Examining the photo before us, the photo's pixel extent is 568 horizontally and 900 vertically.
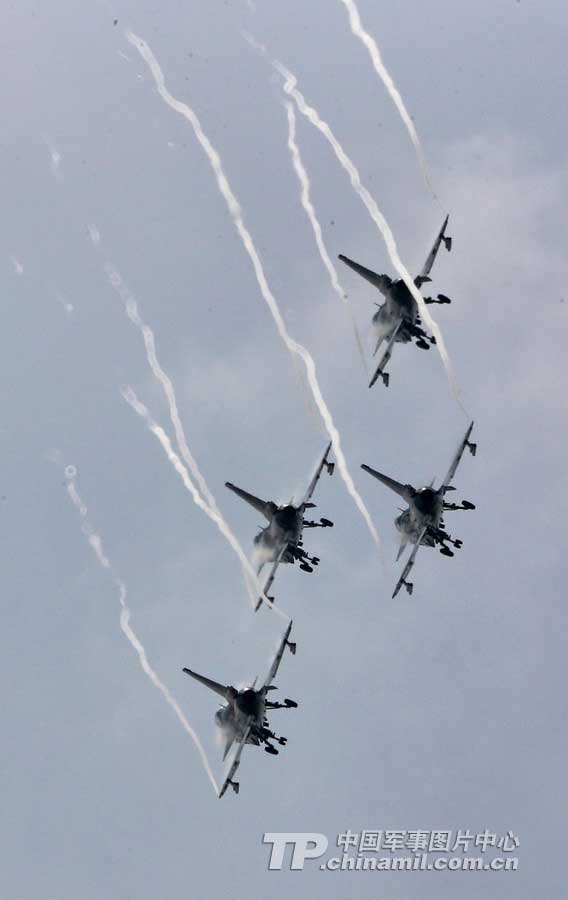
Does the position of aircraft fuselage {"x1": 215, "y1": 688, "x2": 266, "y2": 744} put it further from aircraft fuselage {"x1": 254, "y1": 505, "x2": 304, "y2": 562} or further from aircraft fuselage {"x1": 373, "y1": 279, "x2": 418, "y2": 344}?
aircraft fuselage {"x1": 373, "y1": 279, "x2": 418, "y2": 344}

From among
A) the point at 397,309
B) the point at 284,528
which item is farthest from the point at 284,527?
the point at 397,309

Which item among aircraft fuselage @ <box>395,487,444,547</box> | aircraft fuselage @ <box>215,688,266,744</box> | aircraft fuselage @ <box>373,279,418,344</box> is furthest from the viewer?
aircraft fuselage @ <box>215,688,266,744</box>

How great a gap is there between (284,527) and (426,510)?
12402 mm

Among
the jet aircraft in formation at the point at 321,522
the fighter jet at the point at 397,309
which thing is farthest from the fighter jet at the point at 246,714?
Answer: the fighter jet at the point at 397,309

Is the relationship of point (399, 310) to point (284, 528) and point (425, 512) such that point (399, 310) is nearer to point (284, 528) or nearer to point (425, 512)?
point (425, 512)

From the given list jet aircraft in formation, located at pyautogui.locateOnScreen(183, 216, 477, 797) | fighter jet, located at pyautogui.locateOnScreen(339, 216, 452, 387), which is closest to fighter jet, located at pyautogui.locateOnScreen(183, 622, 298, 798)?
jet aircraft in formation, located at pyautogui.locateOnScreen(183, 216, 477, 797)

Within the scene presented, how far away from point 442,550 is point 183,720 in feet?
86.1

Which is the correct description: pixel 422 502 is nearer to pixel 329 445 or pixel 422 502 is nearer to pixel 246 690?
pixel 329 445

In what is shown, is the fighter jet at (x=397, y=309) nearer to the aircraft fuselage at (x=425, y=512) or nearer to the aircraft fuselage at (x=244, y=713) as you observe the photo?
the aircraft fuselage at (x=425, y=512)

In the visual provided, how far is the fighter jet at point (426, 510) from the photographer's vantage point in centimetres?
13112

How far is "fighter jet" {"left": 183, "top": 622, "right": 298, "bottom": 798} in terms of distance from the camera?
438 ft

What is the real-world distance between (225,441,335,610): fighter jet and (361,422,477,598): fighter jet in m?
5.69

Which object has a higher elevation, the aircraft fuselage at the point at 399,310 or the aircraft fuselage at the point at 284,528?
the aircraft fuselage at the point at 399,310

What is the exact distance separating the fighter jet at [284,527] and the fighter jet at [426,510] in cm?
569
